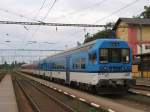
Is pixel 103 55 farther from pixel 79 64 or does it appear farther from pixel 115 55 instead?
pixel 79 64

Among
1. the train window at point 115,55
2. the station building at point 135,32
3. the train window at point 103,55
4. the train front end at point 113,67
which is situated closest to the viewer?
the train front end at point 113,67

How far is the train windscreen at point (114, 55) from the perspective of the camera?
22.8 m

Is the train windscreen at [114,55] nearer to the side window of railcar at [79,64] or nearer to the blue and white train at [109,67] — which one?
the blue and white train at [109,67]

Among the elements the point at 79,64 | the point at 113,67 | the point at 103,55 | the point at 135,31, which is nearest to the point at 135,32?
the point at 135,31

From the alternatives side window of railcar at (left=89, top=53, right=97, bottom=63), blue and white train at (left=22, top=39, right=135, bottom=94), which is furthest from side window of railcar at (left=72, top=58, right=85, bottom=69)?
side window of railcar at (left=89, top=53, right=97, bottom=63)

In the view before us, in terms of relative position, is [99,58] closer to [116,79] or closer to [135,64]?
[116,79]

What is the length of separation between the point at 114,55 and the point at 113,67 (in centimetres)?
70

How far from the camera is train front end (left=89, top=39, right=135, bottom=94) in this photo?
22531 millimetres

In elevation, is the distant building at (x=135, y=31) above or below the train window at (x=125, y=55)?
above

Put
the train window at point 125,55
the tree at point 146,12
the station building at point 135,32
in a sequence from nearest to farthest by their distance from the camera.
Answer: the train window at point 125,55 → the station building at point 135,32 → the tree at point 146,12

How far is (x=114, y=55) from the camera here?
75.5 ft

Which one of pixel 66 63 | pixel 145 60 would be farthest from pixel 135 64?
pixel 66 63

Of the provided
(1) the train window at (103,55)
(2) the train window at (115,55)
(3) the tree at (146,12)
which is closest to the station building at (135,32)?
(3) the tree at (146,12)

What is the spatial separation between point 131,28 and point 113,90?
45878 millimetres
